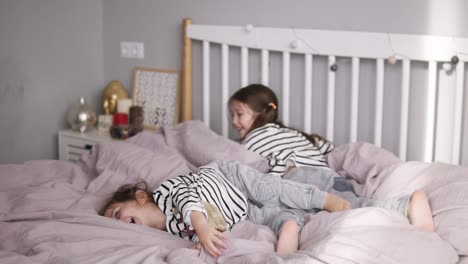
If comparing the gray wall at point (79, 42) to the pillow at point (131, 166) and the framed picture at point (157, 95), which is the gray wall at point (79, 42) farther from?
the pillow at point (131, 166)

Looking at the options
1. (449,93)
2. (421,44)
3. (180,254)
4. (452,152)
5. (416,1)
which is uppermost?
(416,1)

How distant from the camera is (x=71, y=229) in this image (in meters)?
1.77

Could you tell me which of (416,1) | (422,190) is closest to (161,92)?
(416,1)

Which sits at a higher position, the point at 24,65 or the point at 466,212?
the point at 24,65

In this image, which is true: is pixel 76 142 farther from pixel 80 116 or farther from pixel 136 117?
pixel 136 117

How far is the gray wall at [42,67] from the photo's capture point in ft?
9.61

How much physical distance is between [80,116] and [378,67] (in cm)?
147

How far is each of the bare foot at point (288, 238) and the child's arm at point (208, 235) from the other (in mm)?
152

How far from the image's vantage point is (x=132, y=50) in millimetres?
3242

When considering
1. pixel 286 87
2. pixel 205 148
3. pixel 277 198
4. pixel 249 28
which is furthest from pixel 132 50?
pixel 277 198

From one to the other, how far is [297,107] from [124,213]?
41.7 inches

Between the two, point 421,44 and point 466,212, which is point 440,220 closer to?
point 466,212


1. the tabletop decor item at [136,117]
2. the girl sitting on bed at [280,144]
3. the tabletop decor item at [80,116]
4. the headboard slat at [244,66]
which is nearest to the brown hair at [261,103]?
the girl sitting on bed at [280,144]

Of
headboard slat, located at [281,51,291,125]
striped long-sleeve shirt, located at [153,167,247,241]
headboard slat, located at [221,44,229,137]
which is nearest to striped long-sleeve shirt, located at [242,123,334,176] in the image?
headboard slat, located at [281,51,291,125]
